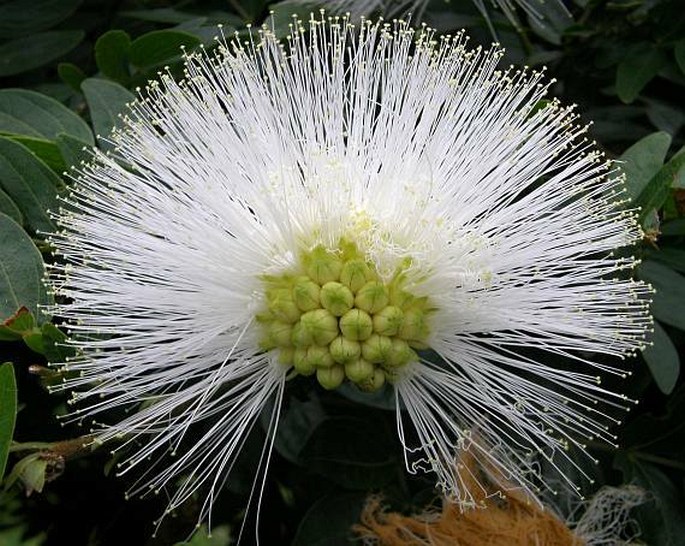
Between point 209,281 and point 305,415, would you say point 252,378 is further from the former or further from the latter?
point 305,415

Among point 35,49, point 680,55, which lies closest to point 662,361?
point 680,55

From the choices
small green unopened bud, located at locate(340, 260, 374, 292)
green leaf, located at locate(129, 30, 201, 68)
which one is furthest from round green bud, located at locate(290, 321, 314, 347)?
green leaf, located at locate(129, 30, 201, 68)

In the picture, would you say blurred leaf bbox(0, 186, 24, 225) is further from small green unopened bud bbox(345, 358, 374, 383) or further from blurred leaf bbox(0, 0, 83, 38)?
blurred leaf bbox(0, 0, 83, 38)

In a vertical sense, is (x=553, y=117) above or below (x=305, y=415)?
above

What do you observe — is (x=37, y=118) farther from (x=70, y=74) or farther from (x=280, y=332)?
(x=280, y=332)

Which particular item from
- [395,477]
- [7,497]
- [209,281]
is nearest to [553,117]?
[209,281]

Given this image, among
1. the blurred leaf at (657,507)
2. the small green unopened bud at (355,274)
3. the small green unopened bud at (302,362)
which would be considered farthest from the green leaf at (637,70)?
the small green unopened bud at (302,362)

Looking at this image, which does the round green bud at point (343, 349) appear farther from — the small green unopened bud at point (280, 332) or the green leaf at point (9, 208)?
the green leaf at point (9, 208)
